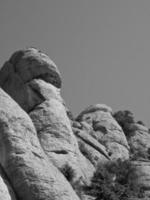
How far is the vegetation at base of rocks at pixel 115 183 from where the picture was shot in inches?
1313

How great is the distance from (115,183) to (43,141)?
632cm

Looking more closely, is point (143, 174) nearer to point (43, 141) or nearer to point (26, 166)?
point (43, 141)

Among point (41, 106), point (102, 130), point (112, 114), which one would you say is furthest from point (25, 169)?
point (112, 114)

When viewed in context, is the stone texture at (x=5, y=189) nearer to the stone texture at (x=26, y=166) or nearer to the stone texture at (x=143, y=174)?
the stone texture at (x=26, y=166)

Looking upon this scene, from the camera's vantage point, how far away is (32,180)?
85.0ft

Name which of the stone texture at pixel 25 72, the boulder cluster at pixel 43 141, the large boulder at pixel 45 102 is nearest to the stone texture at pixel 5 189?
the boulder cluster at pixel 43 141

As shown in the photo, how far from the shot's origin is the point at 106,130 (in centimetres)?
5209

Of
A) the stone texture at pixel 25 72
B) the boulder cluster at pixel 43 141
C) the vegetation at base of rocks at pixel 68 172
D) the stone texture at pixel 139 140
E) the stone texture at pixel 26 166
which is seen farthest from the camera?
the stone texture at pixel 139 140

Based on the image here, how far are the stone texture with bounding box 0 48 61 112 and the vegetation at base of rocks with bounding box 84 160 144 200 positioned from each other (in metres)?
6.99

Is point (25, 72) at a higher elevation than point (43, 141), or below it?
higher

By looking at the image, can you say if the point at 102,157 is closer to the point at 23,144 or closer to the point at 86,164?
the point at 86,164

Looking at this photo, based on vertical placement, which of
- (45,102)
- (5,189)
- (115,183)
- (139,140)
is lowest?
(139,140)

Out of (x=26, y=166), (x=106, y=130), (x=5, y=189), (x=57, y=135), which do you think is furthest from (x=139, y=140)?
(x=5, y=189)

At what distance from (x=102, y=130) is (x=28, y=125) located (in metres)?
23.8
